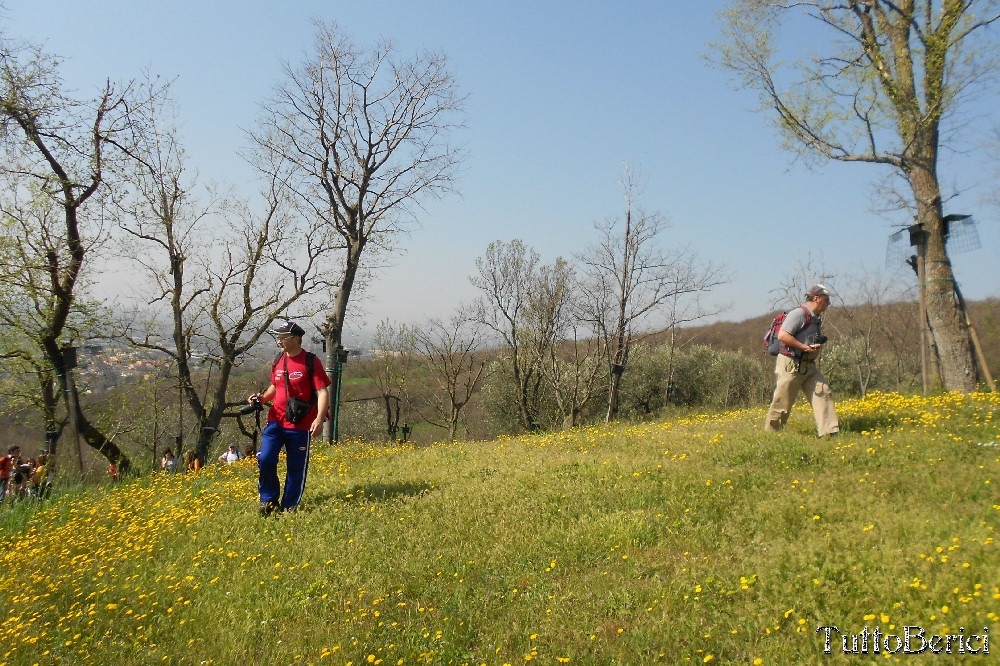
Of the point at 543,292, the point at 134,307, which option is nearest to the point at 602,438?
the point at 134,307

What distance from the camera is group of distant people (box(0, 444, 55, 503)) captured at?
36.5ft

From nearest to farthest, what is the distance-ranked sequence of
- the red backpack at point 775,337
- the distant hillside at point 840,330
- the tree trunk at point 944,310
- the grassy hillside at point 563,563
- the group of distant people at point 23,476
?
the grassy hillside at point 563,563, the red backpack at point 775,337, the tree trunk at point 944,310, the group of distant people at point 23,476, the distant hillside at point 840,330

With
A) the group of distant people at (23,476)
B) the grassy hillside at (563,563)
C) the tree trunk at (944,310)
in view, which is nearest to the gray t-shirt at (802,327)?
the grassy hillside at (563,563)

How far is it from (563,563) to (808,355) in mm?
4726

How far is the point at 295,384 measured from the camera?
7.16m

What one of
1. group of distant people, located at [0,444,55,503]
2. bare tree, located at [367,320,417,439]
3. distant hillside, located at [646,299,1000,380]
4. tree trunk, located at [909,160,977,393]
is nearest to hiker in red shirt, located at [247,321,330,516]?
group of distant people, located at [0,444,55,503]

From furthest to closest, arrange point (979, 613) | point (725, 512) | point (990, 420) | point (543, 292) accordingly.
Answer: point (543, 292)
point (990, 420)
point (725, 512)
point (979, 613)

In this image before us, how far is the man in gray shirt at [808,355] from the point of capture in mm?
7727

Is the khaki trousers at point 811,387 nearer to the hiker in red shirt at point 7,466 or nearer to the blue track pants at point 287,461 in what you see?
the blue track pants at point 287,461

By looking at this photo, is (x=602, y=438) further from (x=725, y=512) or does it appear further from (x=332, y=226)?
(x=332, y=226)

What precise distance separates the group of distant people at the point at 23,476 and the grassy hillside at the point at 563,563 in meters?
3.56

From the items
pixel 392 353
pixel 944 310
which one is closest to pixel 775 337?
pixel 944 310

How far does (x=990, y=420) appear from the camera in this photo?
8.21 m

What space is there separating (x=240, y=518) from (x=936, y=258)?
41.5 ft
